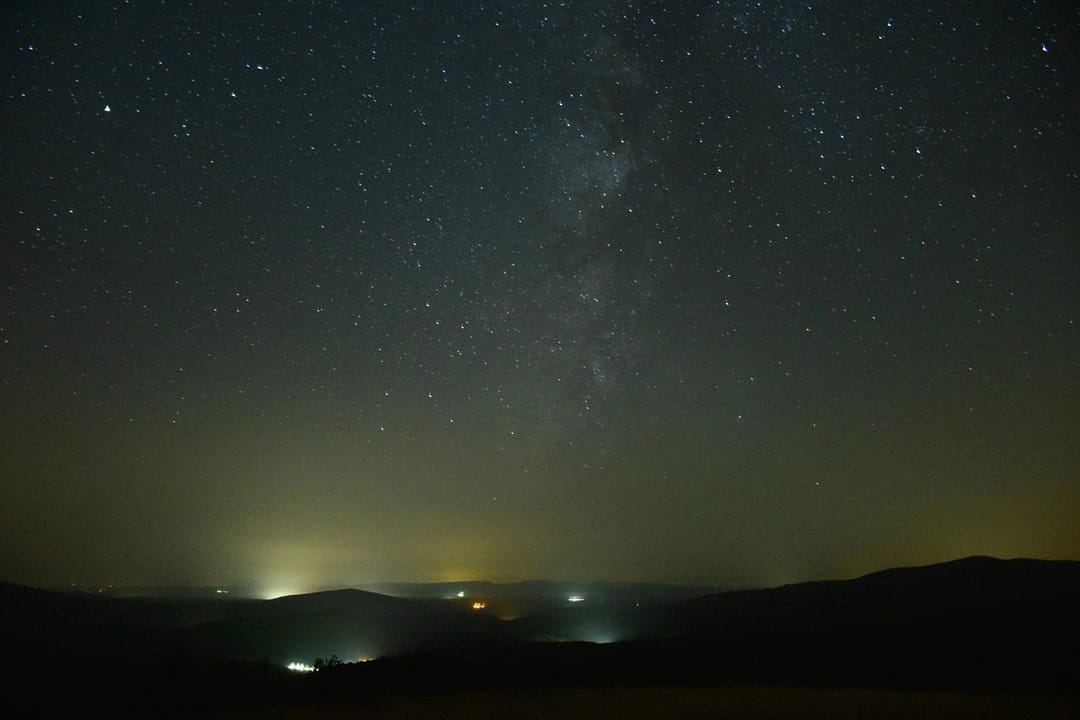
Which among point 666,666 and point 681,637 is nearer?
point 666,666

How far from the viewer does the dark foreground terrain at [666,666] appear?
15.1m

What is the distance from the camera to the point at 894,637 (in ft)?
69.3

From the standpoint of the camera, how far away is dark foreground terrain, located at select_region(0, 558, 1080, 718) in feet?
49.5

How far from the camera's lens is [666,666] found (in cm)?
1994

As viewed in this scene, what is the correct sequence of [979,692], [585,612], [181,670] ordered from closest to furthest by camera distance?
1. [979,692]
2. [181,670]
3. [585,612]

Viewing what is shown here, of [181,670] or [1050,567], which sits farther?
[1050,567]

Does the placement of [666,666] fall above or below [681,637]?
below

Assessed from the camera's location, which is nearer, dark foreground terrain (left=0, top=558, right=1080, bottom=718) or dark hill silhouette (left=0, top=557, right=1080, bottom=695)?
dark foreground terrain (left=0, top=558, right=1080, bottom=718)

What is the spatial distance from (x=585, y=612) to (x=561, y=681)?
2376 cm

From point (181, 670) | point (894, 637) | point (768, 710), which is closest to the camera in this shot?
Result: point (768, 710)

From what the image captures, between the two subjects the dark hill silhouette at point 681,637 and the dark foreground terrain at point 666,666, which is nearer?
the dark foreground terrain at point 666,666

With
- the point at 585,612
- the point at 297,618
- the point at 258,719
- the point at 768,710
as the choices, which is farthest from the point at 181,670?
the point at 585,612

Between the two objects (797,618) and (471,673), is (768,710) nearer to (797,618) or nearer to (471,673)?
(471,673)

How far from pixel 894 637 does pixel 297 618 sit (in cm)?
2775
